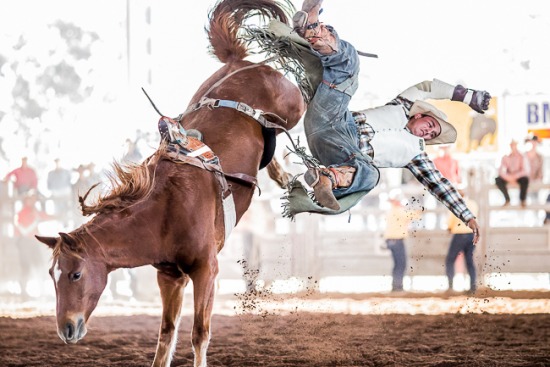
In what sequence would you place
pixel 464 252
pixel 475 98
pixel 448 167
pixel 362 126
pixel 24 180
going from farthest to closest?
pixel 24 180 < pixel 464 252 < pixel 448 167 < pixel 362 126 < pixel 475 98

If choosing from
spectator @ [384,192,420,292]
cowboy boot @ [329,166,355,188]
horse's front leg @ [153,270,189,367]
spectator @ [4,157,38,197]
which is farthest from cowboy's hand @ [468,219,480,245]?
spectator @ [4,157,38,197]

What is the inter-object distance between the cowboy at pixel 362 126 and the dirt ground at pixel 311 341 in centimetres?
116

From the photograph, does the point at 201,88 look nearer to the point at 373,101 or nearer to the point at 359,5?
the point at 373,101

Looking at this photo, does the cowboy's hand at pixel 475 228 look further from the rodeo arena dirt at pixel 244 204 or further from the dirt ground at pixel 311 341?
the dirt ground at pixel 311 341

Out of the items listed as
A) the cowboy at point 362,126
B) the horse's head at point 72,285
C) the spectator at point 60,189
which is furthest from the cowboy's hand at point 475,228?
the spectator at point 60,189

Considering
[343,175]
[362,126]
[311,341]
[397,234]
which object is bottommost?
[311,341]

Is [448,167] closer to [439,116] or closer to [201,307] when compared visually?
[439,116]

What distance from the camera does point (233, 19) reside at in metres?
4.39

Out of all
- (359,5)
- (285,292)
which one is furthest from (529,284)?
(359,5)

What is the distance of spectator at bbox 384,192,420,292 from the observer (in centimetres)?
763

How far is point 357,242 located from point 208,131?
179 inches

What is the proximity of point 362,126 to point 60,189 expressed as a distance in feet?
18.3

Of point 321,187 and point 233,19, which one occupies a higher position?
point 233,19

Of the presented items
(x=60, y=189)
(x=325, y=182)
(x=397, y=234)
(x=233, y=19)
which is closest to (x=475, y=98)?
(x=325, y=182)
